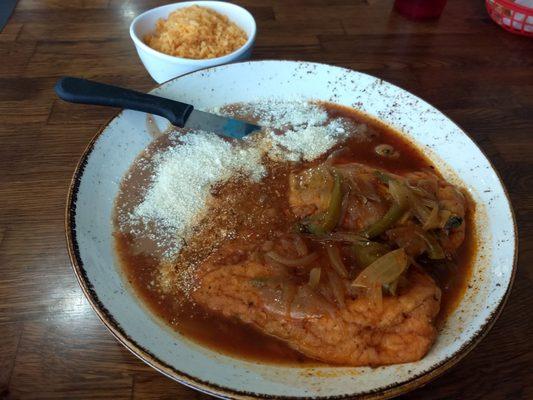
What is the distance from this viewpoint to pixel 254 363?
121cm

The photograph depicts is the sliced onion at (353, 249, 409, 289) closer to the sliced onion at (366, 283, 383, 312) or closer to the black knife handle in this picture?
the sliced onion at (366, 283, 383, 312)

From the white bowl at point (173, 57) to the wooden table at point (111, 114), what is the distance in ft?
0.62

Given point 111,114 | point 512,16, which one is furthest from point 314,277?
point 512,16

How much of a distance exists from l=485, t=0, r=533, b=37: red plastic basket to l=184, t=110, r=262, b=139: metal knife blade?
5.83 feet

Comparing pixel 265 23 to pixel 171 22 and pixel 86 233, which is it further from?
pixel 86 233

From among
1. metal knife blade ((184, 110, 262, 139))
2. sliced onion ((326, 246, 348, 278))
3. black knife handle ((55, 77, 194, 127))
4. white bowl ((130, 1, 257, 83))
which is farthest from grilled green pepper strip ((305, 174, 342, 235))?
white bowl ((130, 1, 257, 83))

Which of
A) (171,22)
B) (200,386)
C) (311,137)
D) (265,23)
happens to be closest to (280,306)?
(200,386)

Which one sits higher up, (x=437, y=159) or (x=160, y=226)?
(x=437, y=159)

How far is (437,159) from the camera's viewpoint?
69.8 inches

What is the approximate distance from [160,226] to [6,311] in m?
0.53

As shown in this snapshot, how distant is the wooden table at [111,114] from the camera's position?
1.26 m

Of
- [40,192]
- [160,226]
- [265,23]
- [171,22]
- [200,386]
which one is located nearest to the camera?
[200,386]

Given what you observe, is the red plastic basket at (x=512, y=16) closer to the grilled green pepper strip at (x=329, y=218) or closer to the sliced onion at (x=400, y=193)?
the sliced onion at (x=400, y=193)

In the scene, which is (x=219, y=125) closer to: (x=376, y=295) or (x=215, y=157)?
(x=215, y=157)
